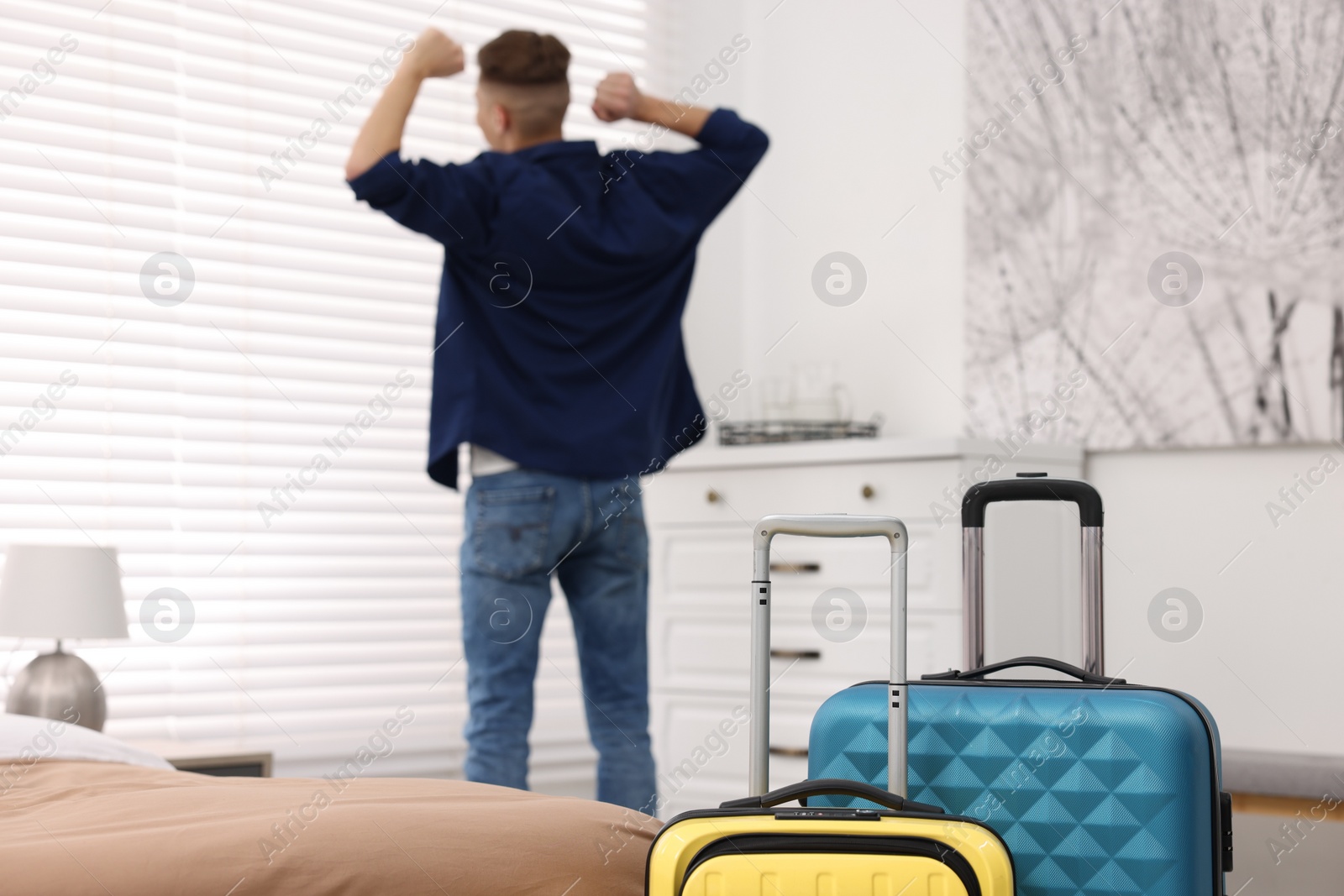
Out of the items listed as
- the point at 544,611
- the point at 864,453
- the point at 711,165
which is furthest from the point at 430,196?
the point at 864,453

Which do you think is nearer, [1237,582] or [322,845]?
[322,845]

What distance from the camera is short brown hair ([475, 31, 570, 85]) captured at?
2553 mm

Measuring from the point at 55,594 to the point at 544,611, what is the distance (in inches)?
40.3

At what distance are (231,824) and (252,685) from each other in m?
2.19

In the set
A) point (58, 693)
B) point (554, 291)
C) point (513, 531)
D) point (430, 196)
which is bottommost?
point (58, 693)

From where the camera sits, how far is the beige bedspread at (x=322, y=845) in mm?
1152

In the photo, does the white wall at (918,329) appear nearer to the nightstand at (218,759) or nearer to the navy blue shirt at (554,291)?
the navy blue shirt at (554,291)

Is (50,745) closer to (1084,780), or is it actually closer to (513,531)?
(513,531)

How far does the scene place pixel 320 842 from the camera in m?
1.19

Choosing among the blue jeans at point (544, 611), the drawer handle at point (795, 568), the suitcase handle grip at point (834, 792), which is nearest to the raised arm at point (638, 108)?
the blue jeans at point (544, 611)

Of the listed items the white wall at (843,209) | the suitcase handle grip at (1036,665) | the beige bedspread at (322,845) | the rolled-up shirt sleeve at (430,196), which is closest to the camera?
the beige bedspread at (322,845)

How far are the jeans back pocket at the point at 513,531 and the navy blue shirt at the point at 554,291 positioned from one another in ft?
0.22

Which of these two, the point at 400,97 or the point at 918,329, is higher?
the point at 400,97

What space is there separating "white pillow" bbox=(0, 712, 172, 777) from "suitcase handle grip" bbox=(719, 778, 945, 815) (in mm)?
958
